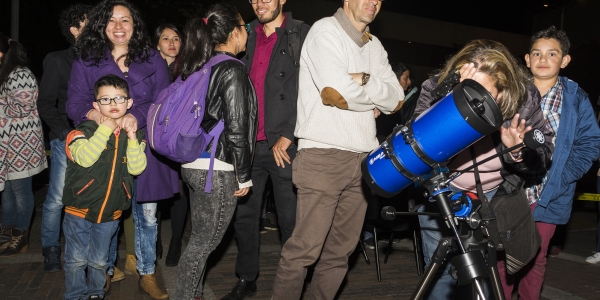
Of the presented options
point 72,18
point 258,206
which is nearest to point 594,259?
point 258,206

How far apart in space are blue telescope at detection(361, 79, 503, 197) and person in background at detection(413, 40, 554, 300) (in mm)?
302

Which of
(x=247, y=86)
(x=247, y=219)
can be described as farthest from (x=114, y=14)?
(x=247, y=219)

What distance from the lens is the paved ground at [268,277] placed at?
4820mm

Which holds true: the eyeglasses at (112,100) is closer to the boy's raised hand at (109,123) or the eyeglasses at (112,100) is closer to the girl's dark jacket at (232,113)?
the boy's raised hand at (109,123)

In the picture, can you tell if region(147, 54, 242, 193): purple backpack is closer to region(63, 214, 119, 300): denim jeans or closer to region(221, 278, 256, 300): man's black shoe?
region(63, 214, 119, 300): denim jeans

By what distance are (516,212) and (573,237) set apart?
6265 mm

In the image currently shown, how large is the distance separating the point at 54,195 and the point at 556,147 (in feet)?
13.9

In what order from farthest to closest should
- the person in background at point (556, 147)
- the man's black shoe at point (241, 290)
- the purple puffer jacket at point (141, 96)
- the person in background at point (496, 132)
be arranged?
the man's black shoe at point (241, 290) < the purple puffer jacket at point (141, 96) < the person in background at point (556, 147) < the person in background at point (496, 132)

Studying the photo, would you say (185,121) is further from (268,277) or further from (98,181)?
(268,277)

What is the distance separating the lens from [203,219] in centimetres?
377

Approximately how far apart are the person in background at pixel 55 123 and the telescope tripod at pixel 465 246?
11.6ft

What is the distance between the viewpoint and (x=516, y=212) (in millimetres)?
2975

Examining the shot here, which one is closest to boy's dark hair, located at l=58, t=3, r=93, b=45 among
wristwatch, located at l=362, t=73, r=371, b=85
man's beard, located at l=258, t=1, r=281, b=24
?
man's beard, located at l=258, t=1, r=281, b=24

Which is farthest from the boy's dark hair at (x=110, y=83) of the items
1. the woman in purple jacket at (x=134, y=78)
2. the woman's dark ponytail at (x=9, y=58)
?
the woman's dark ponytail at (x=9, y=58)
